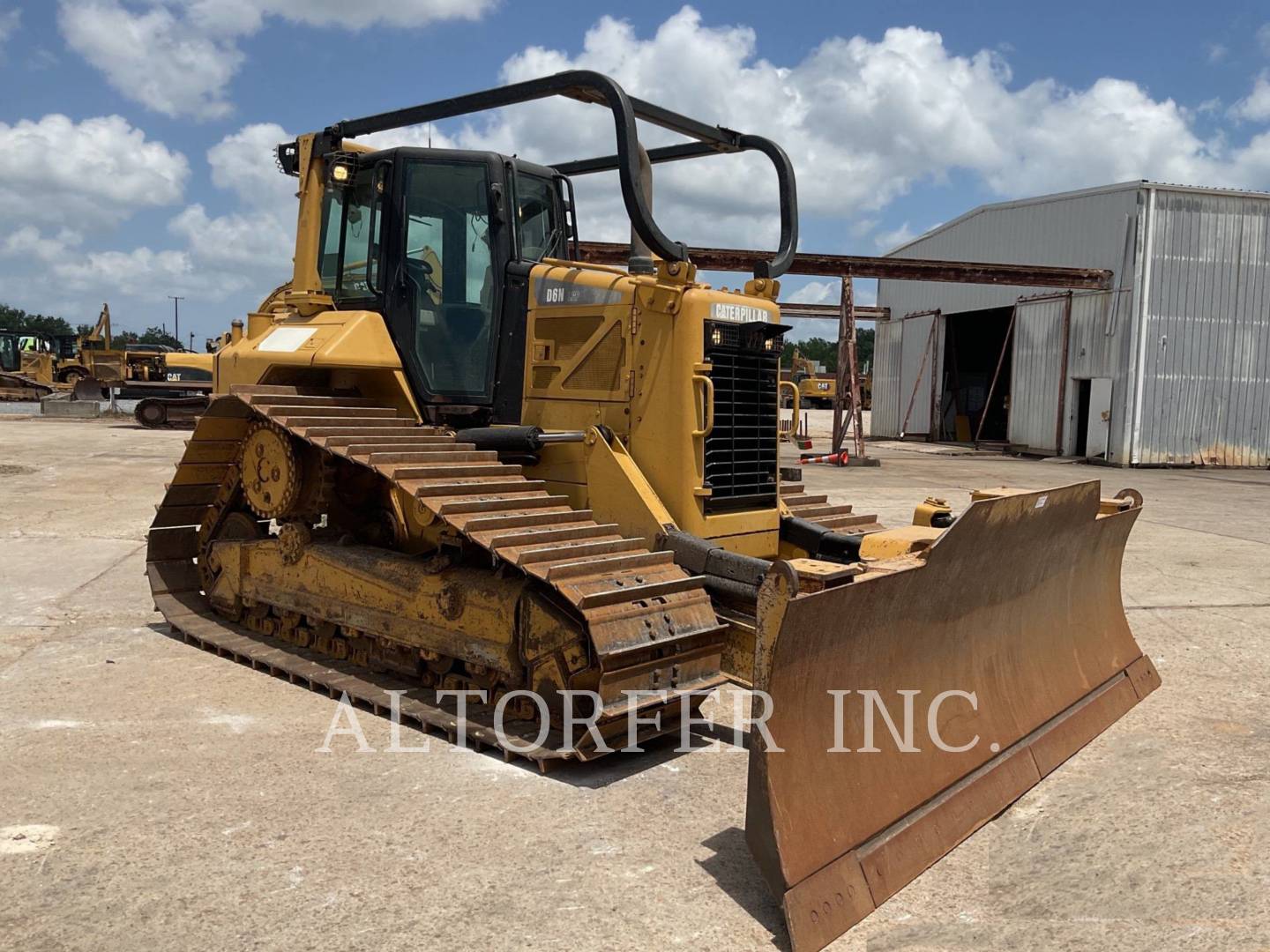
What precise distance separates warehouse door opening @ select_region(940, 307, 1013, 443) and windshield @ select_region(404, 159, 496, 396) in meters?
25.2

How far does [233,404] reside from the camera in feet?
21.8

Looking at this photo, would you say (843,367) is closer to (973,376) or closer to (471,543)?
(973,376)

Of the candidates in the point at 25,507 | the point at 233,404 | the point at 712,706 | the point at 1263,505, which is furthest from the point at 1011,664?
the point at 1263,505

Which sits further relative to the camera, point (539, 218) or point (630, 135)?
point (539, 218)

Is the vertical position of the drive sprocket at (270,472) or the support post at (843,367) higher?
the support post at (843,367)

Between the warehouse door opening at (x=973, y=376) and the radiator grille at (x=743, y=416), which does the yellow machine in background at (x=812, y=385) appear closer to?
the warehouse door opening at (x=973, y=376)

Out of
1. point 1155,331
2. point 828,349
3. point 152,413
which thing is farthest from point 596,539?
point 828,349

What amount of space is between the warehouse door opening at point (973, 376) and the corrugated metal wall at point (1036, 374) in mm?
3291

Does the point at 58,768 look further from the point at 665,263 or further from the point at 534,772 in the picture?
the point at 665,263

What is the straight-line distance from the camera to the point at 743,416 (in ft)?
19.2

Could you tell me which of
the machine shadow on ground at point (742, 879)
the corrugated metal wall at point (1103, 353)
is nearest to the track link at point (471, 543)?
the machine shadow on ground at point (742, 879)

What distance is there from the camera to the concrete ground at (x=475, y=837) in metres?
3.26

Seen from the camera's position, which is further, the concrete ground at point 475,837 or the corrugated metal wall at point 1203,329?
the corrugated metal wall at point 1203,329

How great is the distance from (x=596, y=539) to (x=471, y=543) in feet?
2.40
